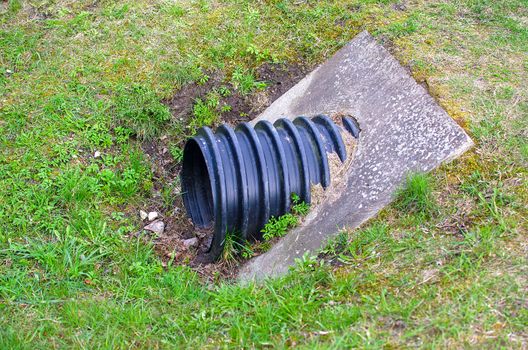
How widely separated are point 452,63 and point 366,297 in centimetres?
277

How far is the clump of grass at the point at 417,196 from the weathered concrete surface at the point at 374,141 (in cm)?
12

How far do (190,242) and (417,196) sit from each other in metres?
1.91

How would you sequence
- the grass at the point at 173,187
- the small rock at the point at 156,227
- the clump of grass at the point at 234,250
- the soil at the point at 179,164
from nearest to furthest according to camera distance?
the grass at the point at 173,187, the clump of grass at the point at 234,250, the soil at the point at 179,164, the small rock at the point at 156,227

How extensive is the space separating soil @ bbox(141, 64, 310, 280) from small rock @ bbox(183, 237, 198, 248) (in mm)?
29

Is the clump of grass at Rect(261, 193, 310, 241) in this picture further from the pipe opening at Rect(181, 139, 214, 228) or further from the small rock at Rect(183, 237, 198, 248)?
the pipe opening at Rect(181, 139, 214, 228)

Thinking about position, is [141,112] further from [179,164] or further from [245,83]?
[245,83]

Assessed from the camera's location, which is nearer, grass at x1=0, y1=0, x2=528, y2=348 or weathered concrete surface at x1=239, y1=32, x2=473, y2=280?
grass at x1=0, y1=0, x2=528, y2=348

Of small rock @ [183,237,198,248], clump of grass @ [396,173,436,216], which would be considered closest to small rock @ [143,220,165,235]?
small rock @ [183,237,198,248]

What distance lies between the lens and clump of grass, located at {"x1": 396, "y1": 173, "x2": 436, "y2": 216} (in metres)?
3.96

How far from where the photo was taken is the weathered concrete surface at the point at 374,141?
422cm

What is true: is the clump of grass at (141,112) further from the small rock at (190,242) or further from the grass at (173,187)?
the small rock at (190,242)

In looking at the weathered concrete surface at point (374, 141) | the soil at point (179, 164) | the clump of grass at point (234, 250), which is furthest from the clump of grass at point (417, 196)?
the soil at point (179, 164)

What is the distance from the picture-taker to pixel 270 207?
14.3 ft

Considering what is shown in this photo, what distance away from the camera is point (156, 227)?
4.73 m
